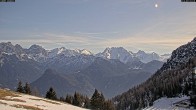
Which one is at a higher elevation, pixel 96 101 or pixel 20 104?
pixel 20 104

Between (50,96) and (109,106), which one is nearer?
(50,96)

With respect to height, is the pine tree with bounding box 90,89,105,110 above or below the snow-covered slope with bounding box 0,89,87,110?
below

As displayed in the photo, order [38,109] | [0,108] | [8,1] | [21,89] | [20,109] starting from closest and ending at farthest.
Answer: [8,1] → [0,108] → [20,109] → [38,109] → [21,89]

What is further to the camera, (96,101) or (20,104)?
(96,101)

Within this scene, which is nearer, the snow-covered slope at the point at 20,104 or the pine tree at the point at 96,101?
the snow-covered slope at the point at 20,104

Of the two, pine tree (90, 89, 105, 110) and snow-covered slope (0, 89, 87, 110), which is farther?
pine tree (90, 89, 105, 110)

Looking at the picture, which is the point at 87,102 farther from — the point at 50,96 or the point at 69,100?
the point at 50,96

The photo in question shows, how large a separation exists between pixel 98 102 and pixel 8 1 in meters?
137

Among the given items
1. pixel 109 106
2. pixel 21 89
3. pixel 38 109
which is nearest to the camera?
pixel 38 109

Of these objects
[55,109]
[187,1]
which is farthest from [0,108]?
[187,1]

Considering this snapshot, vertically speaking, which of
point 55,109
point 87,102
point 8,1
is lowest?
point 87,102

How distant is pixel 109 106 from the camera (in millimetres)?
162250

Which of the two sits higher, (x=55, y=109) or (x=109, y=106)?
(x=55, y=109)

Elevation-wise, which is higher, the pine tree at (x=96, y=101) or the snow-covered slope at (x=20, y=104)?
the snow-covered slope at (x=20, y=104)
